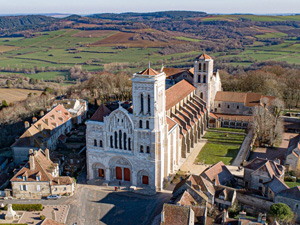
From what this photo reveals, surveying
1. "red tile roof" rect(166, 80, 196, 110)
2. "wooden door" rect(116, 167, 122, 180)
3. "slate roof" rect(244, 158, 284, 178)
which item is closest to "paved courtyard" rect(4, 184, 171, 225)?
"wooden door" rect(116, 167, 122, 180)

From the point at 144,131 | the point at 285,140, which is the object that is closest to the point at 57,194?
the point at 144,131

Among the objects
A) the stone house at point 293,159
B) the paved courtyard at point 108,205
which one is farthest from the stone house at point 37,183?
the stone house at point 293,159

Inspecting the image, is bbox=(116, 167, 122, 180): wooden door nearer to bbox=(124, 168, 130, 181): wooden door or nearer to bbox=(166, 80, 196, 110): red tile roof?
bbox=(124, 168, 130, 181): wooden door

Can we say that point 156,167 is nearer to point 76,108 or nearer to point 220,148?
point 220,148

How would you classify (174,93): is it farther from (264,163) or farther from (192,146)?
(264,163)

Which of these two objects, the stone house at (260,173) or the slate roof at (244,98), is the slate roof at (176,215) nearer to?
the stone house at (260,173)

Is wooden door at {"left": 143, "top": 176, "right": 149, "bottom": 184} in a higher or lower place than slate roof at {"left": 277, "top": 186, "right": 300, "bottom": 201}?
lower
